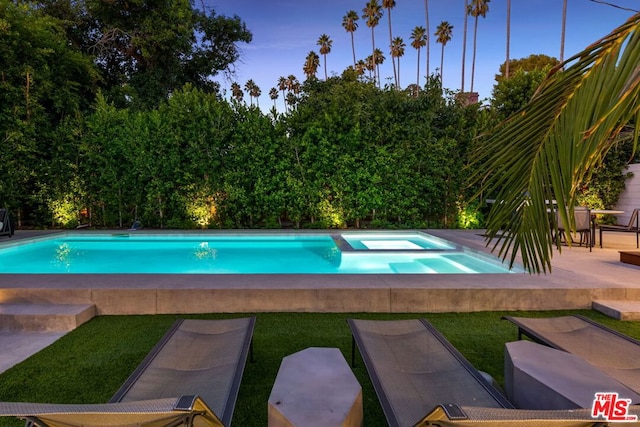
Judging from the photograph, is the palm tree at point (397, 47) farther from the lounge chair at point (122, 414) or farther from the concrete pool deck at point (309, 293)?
the lounge chair at point (122, 414)

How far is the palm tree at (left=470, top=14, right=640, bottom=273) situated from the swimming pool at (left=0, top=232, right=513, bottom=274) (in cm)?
481

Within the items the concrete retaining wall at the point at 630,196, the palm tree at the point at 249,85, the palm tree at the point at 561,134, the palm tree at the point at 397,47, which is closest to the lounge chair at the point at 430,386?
the palm tree at the point at 561,134

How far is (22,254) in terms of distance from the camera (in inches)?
333

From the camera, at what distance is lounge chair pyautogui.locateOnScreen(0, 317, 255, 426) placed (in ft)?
6.05

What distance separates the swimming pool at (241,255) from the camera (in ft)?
24.3

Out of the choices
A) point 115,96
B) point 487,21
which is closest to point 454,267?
point 115,96

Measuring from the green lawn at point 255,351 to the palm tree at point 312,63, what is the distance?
137ft

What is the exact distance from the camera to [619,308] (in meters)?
4.26

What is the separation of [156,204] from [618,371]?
1134cm

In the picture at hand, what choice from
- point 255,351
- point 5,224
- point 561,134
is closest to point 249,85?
point 5,224

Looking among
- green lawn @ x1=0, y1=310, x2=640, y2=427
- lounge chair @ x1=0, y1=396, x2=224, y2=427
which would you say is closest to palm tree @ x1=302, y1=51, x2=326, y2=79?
green lawn @ x1=0, y1=310, x2=640, y2=427

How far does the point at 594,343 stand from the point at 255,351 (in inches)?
110

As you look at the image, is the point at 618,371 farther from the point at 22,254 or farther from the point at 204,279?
A: the point at 22,254

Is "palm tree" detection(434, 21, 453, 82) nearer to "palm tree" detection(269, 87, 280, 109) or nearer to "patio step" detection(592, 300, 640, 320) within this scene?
"palm tree" detection(269, 87, 280, 109)
